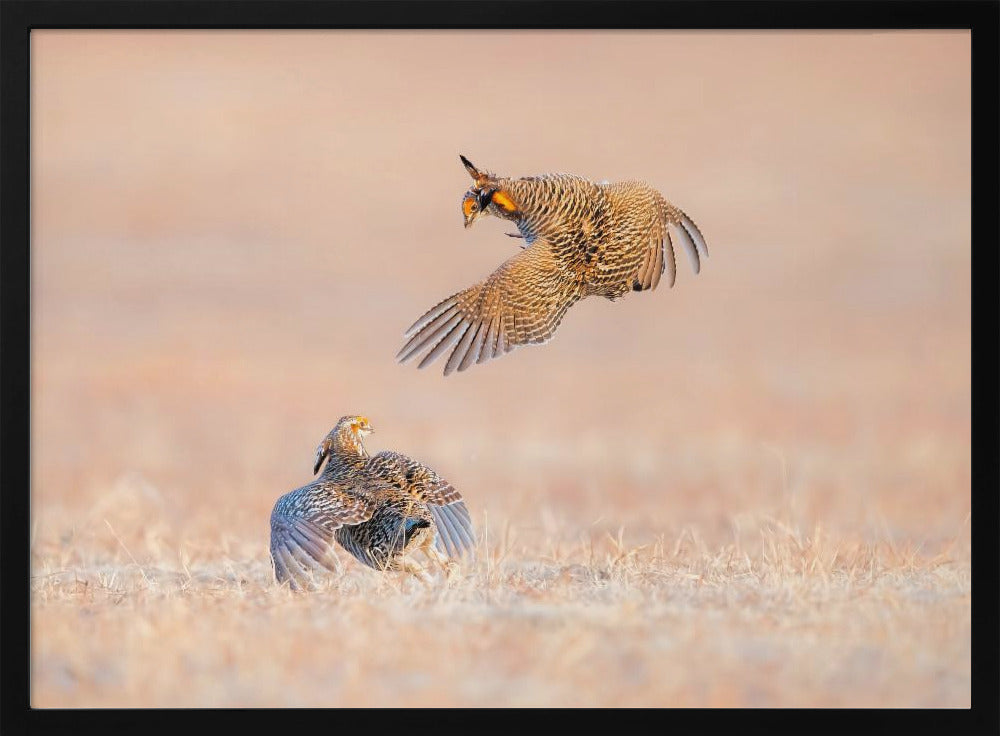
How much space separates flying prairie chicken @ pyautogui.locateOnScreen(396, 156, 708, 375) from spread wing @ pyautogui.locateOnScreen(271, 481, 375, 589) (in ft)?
1.73

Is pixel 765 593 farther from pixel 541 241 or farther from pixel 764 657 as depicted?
pixel 541 241

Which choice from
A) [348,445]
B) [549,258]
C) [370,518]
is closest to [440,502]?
[370,518]

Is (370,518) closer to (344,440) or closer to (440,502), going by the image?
(440,502)

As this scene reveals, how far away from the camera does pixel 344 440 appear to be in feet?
20.5

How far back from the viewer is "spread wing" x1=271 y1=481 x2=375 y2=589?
5.37 metres

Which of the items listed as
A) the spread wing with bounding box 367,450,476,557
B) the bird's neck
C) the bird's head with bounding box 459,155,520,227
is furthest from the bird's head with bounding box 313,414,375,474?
the bird's head with bounding box 459,155,520,227

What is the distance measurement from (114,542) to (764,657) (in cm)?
316

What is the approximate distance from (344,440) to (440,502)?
561mm

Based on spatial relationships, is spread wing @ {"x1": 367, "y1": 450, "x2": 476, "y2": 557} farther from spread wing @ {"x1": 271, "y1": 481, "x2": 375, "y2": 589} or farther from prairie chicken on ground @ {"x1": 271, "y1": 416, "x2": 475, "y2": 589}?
spread wing @ {"x1": 271, "y1": 481, "x2": 375, "y2": 589}

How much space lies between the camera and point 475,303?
5.87 m

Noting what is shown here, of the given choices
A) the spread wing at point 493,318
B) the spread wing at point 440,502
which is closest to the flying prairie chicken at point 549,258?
the spread wing at point 493,318
